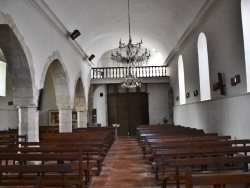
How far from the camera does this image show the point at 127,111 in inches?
791

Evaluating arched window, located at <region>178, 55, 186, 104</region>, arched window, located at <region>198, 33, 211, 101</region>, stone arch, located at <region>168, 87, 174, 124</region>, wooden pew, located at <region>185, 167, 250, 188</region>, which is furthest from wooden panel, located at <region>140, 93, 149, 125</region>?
wooden pew, located at <region>185, 167, 250, 188</region>

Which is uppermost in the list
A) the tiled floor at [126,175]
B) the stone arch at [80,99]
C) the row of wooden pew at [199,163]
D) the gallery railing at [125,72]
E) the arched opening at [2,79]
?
the gallery railing at [125,72]

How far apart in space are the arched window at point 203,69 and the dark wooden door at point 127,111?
9.00 metres


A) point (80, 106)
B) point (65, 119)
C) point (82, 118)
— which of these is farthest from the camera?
point (80, 106)

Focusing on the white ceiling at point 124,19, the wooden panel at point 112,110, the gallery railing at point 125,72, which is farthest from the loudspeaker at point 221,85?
the wooden panel at point 112,110

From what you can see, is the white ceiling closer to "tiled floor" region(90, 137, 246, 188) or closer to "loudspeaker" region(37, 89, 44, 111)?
"loudspeaker" region(37, 89, 44, 111)

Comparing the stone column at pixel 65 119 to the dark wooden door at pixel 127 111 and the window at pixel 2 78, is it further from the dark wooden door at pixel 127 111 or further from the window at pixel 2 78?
the dark wooden door at pixel 127 111

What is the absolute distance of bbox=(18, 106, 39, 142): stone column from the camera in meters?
8.91

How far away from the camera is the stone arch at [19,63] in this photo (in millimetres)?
7566

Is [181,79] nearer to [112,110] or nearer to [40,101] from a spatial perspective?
[112,110]

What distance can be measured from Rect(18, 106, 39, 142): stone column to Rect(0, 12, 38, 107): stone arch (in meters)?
0.20

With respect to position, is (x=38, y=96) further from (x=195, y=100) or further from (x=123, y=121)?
(x=123, y=121)

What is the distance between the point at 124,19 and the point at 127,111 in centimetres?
725

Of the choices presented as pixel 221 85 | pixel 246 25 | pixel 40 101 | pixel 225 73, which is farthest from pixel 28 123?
pixel 246 25
